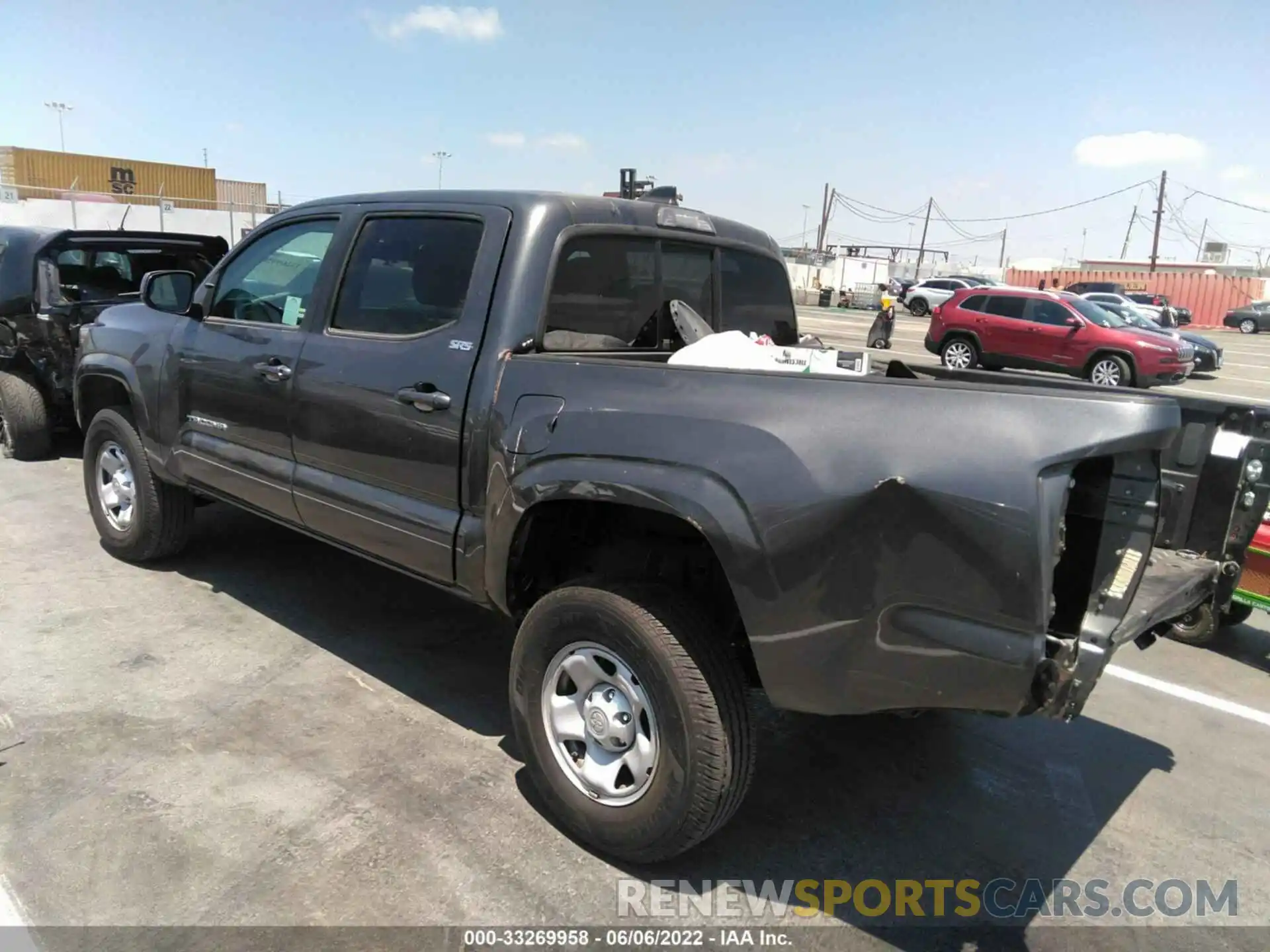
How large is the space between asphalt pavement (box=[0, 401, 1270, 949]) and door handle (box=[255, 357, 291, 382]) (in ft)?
4.11

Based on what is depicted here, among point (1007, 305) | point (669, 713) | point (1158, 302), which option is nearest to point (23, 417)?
point (669, 713)

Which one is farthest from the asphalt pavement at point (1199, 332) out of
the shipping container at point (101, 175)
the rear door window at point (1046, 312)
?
the shipping container at point (101, 175)

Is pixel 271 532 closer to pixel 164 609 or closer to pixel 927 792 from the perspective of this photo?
pixel 164 609

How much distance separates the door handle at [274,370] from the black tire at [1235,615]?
4.65 m

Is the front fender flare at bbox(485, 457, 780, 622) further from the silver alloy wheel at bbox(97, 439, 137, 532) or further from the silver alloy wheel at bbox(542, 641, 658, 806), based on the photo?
the silver alloy wheel at bbox(97, 439, 137, 532)

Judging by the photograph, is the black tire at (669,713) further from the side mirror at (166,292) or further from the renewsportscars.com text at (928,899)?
the side mirror at (166,292)

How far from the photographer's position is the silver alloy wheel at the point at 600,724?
266 centimetres

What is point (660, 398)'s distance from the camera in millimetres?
2568

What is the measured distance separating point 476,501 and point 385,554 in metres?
0.62

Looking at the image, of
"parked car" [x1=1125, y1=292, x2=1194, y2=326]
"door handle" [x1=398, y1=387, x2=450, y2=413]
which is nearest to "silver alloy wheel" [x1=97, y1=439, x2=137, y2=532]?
"door handle" [x1=398, y1=387, x2=450, y2=413]

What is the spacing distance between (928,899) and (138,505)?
4266 millimetres

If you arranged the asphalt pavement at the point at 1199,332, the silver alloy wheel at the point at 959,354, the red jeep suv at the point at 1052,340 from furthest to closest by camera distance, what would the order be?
the silver alloy wheel at the point at 959,354 → the asphalt pavement at the point at 1199,332 → the red jeep suv at the point at 1052,340

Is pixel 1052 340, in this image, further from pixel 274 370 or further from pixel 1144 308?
pixel 274 370

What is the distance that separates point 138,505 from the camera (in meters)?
4.86
